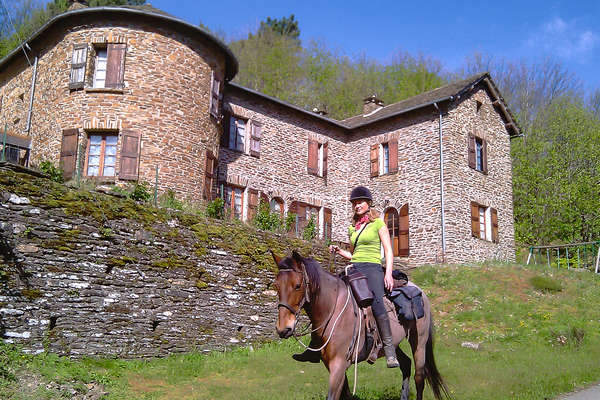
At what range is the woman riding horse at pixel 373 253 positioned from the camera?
616cm

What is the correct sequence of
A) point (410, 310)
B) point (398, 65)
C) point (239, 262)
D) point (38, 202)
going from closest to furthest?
point (410, 310), point (38, 202), point (239, 262), point (398, 65)

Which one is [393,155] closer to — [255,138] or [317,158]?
[317,158]

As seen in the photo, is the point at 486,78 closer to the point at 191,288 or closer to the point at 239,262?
the point at 239,262

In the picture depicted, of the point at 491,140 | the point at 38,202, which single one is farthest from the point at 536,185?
the point at 38,202

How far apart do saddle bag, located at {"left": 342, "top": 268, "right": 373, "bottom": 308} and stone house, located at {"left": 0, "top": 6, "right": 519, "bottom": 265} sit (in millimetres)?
9563

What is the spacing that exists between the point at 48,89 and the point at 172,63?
425 centimetres

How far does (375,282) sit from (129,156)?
11.4m

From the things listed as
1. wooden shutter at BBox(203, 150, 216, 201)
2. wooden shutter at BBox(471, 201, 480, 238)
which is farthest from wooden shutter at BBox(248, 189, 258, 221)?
wooden shutter at BBox(471, 201, 480, 238)

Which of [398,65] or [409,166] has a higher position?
[398,65]

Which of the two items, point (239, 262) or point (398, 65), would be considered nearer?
point (239, 262)

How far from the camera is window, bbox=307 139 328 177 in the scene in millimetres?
23672

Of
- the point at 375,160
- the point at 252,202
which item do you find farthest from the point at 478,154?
the point at 252,202

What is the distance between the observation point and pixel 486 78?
24031mm

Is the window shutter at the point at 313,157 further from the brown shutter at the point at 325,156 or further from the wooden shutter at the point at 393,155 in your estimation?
the wooden shutter at the point at 393,155
